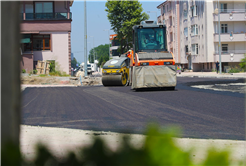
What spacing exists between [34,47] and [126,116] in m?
30.8

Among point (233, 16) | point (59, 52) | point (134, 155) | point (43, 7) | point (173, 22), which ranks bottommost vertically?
point (134, 155)

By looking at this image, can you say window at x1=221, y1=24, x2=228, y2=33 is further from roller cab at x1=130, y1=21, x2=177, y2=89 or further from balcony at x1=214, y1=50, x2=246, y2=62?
roller cab at x1=130, y1=21, x2=177, y2=89

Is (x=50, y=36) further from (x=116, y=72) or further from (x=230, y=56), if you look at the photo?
(x=230, y=56)

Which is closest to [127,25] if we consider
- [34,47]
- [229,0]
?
[229,0]

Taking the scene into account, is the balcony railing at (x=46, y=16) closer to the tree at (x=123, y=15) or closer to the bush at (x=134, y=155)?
the tree at (x=123, y=15)

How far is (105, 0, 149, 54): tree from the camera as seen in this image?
6055cm

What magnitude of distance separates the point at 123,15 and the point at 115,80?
3827 cm

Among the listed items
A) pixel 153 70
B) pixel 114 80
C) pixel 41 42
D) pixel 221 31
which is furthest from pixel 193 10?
pixel 153 70

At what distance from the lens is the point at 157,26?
21.5 m

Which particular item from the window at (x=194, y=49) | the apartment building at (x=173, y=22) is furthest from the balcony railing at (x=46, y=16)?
the apartment building at (x=173, y=22)

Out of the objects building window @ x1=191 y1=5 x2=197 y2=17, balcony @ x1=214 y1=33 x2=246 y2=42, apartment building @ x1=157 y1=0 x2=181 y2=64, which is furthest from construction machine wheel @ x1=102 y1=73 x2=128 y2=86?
apartment building @ x1=157 y1=0 x2=181 y2=64

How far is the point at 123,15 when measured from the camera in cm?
6166

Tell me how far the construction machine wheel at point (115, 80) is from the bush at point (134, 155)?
24.0 meters

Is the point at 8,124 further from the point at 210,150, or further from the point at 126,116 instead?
the point at 126,116
